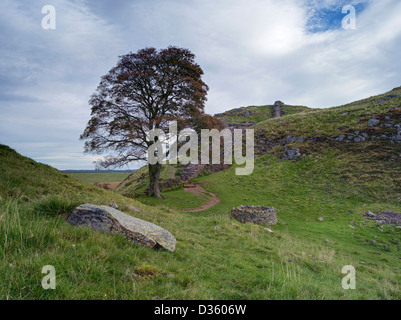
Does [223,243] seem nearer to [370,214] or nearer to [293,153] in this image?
[370,214]

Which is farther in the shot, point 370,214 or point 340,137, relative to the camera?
point 340,137

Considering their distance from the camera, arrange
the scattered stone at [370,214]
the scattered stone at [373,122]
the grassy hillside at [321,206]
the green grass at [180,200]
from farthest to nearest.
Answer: the scattered stone at [373,122] < the green grass at [180,200] < the scattered stone at [370,214] < the grassy hillside at [321,206]

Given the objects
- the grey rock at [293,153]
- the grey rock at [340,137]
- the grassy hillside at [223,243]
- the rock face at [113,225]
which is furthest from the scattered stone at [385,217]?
the rock face at [113,225]

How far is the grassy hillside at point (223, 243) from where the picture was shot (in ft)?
10.1

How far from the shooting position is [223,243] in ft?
25.7

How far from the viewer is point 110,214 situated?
496cm

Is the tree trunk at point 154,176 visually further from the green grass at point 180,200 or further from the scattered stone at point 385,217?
the scattered stone at point 385,217

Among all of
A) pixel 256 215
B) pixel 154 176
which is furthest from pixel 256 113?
pixel 256 215

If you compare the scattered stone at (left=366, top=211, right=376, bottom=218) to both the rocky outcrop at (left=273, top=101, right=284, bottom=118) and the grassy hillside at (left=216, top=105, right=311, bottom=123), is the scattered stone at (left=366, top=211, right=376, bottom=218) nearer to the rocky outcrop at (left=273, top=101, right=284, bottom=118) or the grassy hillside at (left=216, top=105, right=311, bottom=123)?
the grassy hillside at (left=216, top=105, right=311, bottom=123)

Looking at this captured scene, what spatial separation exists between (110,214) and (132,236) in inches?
31.0

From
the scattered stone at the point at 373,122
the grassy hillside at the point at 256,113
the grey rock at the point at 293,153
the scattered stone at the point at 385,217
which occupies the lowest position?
the scattered stone at the point at 385,217
